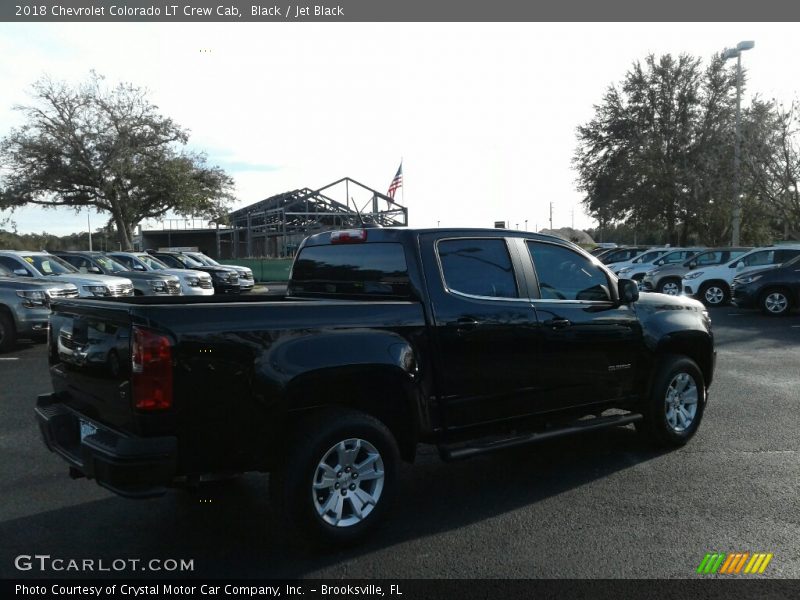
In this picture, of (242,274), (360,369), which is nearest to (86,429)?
(360,369)

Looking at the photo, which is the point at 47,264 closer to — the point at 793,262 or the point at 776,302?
the point at 776,302

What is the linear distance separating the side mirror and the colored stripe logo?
7.31 feet

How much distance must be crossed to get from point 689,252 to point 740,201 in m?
6.28

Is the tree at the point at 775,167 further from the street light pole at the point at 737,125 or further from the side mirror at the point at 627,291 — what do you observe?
the side mirror at the point at 627,291

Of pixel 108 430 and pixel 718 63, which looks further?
pixel 718 63

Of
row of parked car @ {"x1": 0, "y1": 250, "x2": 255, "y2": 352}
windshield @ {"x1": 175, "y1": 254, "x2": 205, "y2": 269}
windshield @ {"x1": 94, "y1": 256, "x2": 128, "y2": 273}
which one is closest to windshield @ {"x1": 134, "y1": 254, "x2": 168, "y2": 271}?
row of parked car @ {"x1": 0, "y1": 250, "x2": 255, "y2": 352}

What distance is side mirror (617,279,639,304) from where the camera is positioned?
18.6ft

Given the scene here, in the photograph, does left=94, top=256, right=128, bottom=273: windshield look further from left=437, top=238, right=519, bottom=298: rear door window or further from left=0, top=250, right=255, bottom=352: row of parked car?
left=437, top=238, right=519, bottom=298: rear door window

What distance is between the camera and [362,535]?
162 inches

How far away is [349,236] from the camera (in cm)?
521

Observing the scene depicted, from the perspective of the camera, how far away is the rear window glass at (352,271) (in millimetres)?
4824

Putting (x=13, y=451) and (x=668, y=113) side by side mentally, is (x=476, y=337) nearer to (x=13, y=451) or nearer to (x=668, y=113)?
(x=13, y=451)

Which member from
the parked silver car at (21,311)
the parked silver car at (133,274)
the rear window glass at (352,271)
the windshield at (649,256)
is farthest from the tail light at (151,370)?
the windshield at (649,256)

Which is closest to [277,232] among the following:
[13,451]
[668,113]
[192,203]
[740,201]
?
[192,203]
